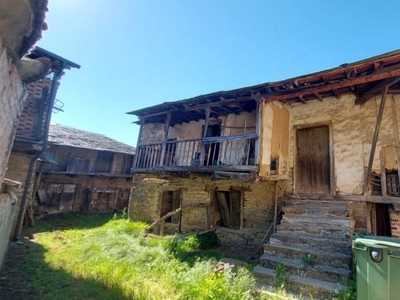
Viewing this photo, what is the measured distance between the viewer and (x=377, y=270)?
11.9 feet

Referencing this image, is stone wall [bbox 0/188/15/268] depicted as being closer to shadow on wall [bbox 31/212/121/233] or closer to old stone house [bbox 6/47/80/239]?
old stone house [bbox 6/47/80/239]

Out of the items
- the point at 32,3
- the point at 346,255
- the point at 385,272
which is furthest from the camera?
the point at 346,255

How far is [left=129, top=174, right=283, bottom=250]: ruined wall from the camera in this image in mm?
8383

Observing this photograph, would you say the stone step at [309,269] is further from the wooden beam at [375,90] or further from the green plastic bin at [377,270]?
the wooden beam at [375,90]

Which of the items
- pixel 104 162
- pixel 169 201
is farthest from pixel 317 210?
pixel 104 162

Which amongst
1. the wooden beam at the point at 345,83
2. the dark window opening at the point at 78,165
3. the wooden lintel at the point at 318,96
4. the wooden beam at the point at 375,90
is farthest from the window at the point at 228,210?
the dark window opening at the point at 78,165

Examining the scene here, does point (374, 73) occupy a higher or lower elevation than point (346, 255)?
higher

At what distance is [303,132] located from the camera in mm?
8383

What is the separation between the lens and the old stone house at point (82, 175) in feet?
55.3

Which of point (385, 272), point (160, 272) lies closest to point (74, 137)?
point (160, 272)

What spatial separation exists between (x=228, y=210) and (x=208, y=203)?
85 centimetres

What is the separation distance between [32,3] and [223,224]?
9096mm

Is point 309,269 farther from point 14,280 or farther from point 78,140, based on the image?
point 78,140

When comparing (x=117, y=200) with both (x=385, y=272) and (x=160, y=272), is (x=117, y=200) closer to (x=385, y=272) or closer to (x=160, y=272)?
(x=160, y=272)
